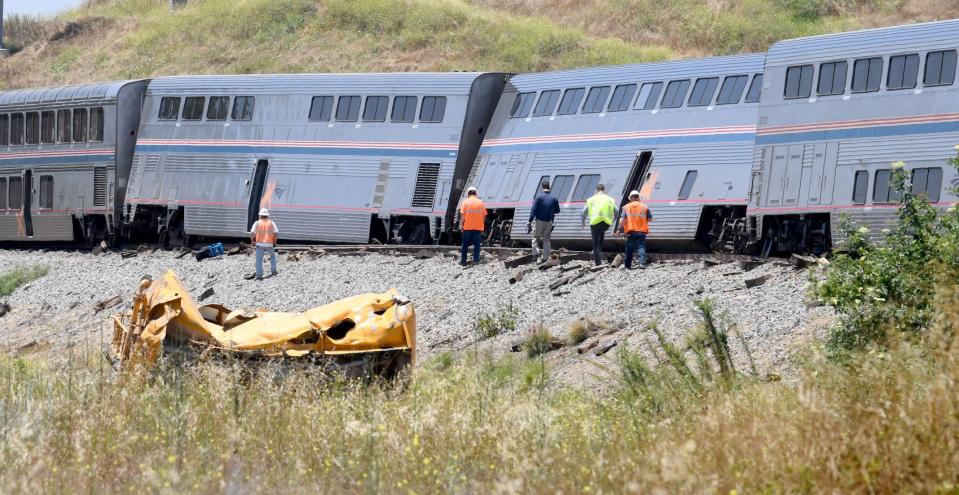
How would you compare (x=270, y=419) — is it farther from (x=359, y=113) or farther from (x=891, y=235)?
(x=359, y=113)

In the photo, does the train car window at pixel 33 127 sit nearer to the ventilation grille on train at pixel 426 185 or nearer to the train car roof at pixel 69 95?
the train car roof at pixel 69 95

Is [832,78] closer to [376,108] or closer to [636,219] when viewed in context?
[636,219]

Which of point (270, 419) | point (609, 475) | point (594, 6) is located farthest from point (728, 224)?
point (594, 6)

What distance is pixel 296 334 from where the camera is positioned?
51.2 ft

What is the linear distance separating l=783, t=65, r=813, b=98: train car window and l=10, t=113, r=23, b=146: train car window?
70.6 ft

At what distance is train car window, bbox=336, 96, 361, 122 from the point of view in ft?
103

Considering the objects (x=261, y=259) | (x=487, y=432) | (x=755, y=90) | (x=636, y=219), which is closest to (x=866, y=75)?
(x=755, y=90)

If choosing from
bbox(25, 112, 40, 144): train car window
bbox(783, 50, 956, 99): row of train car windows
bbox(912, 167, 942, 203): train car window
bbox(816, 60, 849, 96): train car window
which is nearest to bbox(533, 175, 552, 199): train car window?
bbox(783, 50, 956, 99): row of train car windows

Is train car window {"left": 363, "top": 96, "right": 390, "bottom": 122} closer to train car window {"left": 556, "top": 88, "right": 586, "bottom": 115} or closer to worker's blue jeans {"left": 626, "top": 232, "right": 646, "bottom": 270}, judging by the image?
train car window {"left": 556, "top": 88, "right": 586, "bottom": 115}

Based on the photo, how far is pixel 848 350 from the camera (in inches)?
560

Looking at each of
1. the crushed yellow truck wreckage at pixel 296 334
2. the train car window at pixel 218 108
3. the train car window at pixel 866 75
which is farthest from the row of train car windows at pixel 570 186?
the crushed yellow truck wreckage at pixel 296 334

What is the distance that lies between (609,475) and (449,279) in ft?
53.6

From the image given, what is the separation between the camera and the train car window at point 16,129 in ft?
125

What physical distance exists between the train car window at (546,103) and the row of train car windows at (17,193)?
13.9 metres
